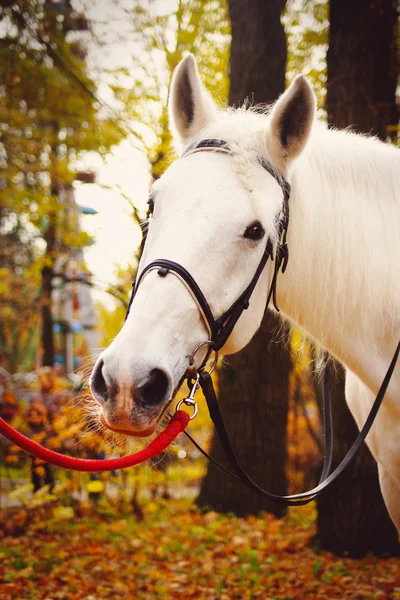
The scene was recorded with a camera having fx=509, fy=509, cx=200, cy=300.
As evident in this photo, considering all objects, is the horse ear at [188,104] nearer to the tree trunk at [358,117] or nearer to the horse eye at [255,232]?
the horse eye at [255,232]

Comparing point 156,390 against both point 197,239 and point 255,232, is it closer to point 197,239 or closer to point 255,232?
point 197,239

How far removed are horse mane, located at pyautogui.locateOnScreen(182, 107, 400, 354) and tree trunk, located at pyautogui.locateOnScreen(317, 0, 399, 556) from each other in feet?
7.93

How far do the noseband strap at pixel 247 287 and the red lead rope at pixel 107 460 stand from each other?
0.37 m

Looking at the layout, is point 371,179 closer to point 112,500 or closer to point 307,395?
point 112,500

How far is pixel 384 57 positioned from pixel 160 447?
462cm

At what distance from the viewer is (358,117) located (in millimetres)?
4832

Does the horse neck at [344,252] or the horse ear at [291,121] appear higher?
the horse ear at [291,121]

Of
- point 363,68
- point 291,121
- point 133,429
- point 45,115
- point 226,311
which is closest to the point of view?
point 133,429

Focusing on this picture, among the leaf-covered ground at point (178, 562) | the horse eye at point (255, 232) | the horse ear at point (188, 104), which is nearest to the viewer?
the horse eye at point (255, 232)

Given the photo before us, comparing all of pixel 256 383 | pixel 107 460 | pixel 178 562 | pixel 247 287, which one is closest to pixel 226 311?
pixel 247 287

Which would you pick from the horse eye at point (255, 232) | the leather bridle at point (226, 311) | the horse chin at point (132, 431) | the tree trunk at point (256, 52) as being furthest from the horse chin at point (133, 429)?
the tree trunk at point (256, 52)

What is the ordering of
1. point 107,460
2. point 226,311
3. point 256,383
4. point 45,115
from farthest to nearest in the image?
1. point 45,115
2. point 256,383
3. point 226,311
4. point 107,460

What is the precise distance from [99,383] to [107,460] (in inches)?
13.3

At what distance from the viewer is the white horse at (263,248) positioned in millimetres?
1754
